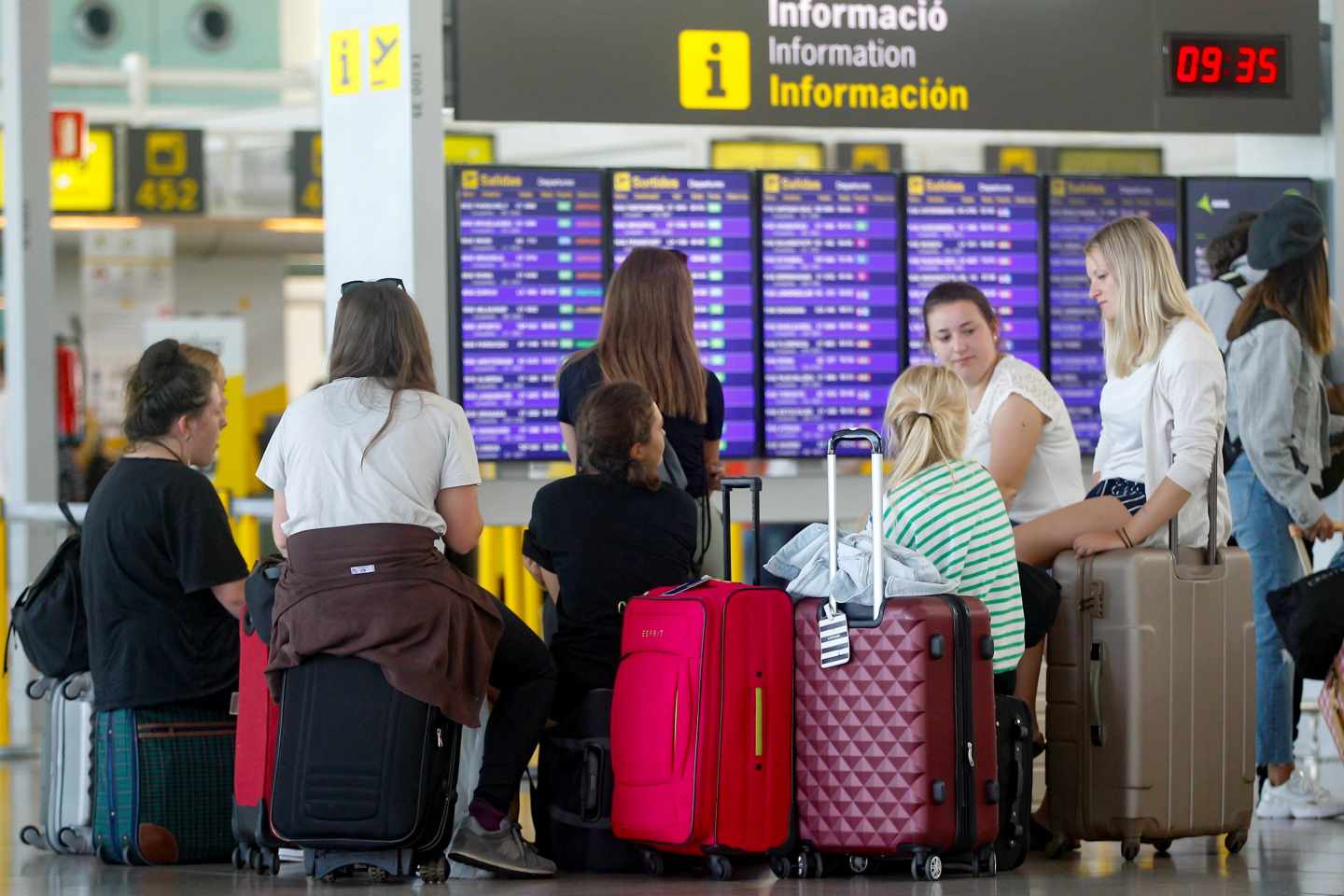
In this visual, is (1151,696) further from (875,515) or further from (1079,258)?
(1079,258)

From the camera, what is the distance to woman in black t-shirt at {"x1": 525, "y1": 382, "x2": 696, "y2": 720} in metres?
4.57

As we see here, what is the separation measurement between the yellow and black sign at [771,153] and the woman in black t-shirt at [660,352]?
8769 millimetres

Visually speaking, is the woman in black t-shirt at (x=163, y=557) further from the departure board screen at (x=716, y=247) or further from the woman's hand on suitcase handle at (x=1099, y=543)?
the woman's hand on suitcase handle at (x=1099, y=543)

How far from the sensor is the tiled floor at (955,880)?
4219mm

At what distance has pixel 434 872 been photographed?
174 inches

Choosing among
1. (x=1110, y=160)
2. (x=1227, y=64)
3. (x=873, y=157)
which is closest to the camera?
(x=1227, y=64)

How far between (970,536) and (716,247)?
2324 mm

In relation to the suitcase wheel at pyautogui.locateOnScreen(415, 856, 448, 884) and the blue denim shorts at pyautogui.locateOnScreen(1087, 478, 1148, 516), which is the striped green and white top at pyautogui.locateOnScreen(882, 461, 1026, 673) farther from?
the suitcase wheel at pyautogui.locateOnScreen(415, 856, 448, 884)

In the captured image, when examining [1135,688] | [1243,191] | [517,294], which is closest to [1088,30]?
[1243,191]

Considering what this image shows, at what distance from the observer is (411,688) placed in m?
4.23

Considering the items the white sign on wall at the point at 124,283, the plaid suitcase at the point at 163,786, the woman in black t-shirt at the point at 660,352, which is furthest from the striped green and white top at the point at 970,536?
the white sign on wall at the point at 124,283

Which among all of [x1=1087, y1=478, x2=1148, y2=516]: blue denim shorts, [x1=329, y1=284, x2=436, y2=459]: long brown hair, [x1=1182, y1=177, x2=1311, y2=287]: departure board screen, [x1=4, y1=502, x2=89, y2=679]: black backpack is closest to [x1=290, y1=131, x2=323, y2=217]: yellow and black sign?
[x1=1182, y1=177, x2=1311, y2=287]: departure board screen

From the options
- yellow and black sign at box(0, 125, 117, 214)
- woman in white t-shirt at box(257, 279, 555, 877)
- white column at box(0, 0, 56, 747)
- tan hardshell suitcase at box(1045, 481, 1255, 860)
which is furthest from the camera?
yellow and black sign at box(0, 125, 117, 214)

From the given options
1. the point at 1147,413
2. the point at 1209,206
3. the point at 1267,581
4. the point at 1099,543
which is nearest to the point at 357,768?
the point at 1099,543
